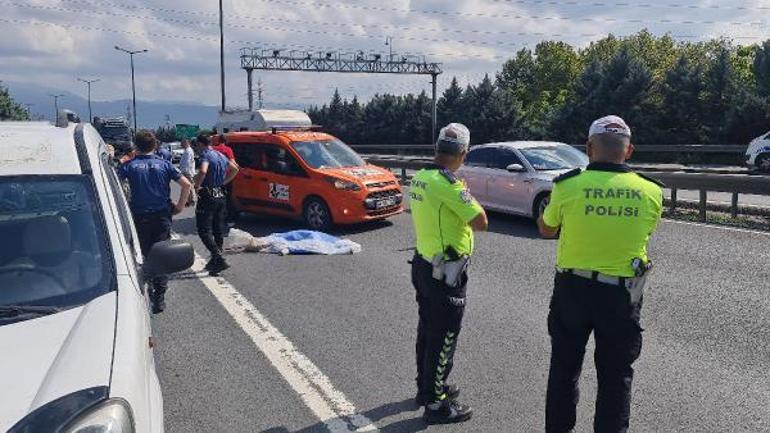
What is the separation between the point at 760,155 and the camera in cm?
2381

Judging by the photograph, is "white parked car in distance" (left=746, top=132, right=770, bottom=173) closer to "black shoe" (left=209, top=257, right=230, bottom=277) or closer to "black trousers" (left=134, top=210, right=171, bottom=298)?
"black shoe" (left=209, top=257, right=230, bottom=277)

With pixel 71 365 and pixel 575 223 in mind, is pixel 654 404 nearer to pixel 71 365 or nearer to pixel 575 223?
pixel 575 223

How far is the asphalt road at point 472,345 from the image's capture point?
4.45m

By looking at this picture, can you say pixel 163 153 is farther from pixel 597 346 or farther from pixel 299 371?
pixel 597 346

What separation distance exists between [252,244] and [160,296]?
351cm

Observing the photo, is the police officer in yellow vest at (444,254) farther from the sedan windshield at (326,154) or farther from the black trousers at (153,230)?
the sedan windshield at (326,154)

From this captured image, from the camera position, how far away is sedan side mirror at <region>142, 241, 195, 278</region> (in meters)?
3.48

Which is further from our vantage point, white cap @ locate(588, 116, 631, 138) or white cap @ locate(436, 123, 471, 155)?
white cap @ locate(436, 123, 471, 155)

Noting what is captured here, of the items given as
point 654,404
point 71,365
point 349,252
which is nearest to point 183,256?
point 71,365

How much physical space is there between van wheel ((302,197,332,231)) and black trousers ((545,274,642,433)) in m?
8.56

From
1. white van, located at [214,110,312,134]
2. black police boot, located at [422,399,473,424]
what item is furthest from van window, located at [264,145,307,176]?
white van, located at [214,110,312,134]

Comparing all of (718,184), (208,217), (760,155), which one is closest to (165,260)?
(208,217)

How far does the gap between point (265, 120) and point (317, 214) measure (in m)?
14.1

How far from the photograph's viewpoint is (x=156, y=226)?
696 centimetres
